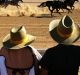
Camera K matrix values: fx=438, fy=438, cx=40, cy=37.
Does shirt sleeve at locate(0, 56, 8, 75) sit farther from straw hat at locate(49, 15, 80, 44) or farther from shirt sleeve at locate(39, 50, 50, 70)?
straw hat at locate(49, 15, 80, 44)

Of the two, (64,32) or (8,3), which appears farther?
(8,3)

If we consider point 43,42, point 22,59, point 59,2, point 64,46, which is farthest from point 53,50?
point 59,2

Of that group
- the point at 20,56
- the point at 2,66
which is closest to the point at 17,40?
the point at 20,56

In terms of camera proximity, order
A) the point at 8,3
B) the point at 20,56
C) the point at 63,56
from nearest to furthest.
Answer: the point at 63,56 < the point at 20,56 < the point at 8,3

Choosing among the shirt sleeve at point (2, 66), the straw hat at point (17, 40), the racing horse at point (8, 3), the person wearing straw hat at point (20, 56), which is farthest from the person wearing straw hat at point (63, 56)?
the racing horse at point (8, 3)

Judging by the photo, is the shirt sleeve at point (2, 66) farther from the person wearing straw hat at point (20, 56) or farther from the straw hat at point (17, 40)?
the straw hat at point (17, 40)

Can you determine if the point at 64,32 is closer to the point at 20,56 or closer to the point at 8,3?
the point at 20,56

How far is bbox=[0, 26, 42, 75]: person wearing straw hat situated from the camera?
5374 mm

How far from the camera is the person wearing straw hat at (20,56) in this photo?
5374 millimetres

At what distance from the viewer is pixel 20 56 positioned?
17.7 feet

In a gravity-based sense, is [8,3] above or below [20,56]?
below

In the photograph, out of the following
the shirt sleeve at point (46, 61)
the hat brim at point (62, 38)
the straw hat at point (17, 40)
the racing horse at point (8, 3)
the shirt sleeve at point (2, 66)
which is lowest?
the racing horse at point (8, 3)

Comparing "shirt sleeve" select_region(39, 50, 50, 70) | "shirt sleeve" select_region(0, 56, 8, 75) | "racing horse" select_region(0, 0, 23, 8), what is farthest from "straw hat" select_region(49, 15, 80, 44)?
"racing horse" select_region(0, 0, 23, 8)

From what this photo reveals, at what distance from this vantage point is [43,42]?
14453 millimetres
